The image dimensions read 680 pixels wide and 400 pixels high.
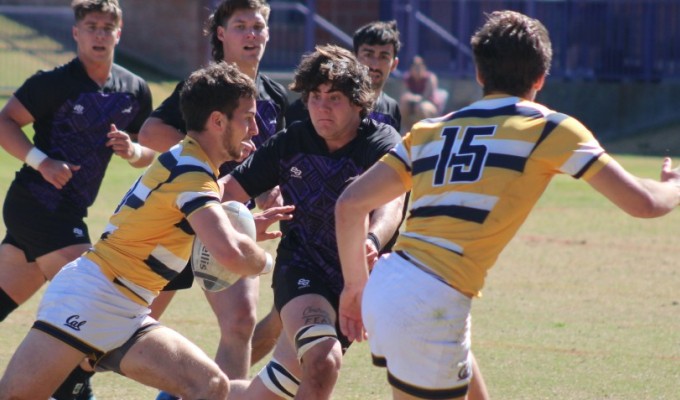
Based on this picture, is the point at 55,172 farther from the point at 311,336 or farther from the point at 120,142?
the point at 311,336

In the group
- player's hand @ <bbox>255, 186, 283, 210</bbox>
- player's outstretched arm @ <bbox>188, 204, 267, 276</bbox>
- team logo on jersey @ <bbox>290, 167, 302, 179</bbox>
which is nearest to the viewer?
player's outstretched arm @ <bbox>188, 204, 267, 276</bbox>

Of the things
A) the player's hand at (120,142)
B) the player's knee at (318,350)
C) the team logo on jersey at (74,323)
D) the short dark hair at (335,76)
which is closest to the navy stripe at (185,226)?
the team logo on jersey at (74,323)

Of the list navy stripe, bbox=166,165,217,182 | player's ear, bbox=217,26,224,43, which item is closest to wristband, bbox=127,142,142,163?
player's ear, bbox=217,26,224,43

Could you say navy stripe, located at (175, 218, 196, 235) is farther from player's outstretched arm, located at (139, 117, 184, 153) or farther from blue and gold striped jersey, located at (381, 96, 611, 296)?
player's outstretched arm, located at (139, 117, 184, 153)

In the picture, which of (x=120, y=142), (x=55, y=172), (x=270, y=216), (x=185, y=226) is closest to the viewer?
(x=185, y=226)

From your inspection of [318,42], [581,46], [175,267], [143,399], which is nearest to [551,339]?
[143,399]

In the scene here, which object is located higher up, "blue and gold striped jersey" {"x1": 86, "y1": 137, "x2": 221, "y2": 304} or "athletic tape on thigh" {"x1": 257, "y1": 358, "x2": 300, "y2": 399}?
"blue and gold striped jersey" {"x1": 86, "y1": 137, "x2": 221, "y2": 304}

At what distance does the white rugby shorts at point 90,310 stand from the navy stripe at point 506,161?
5.90 feet

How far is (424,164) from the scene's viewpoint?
14.2 feet

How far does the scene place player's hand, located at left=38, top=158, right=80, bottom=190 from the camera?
6.78 meters

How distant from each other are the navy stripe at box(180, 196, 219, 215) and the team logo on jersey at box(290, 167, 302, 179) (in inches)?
37.3

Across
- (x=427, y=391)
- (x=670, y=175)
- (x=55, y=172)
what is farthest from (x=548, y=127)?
(x=55, y=172)

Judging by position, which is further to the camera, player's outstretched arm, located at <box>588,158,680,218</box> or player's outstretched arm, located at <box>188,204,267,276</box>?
player's outstretched arm, located at <box>188,204,267,276</box>

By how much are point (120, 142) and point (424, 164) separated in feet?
9.94
